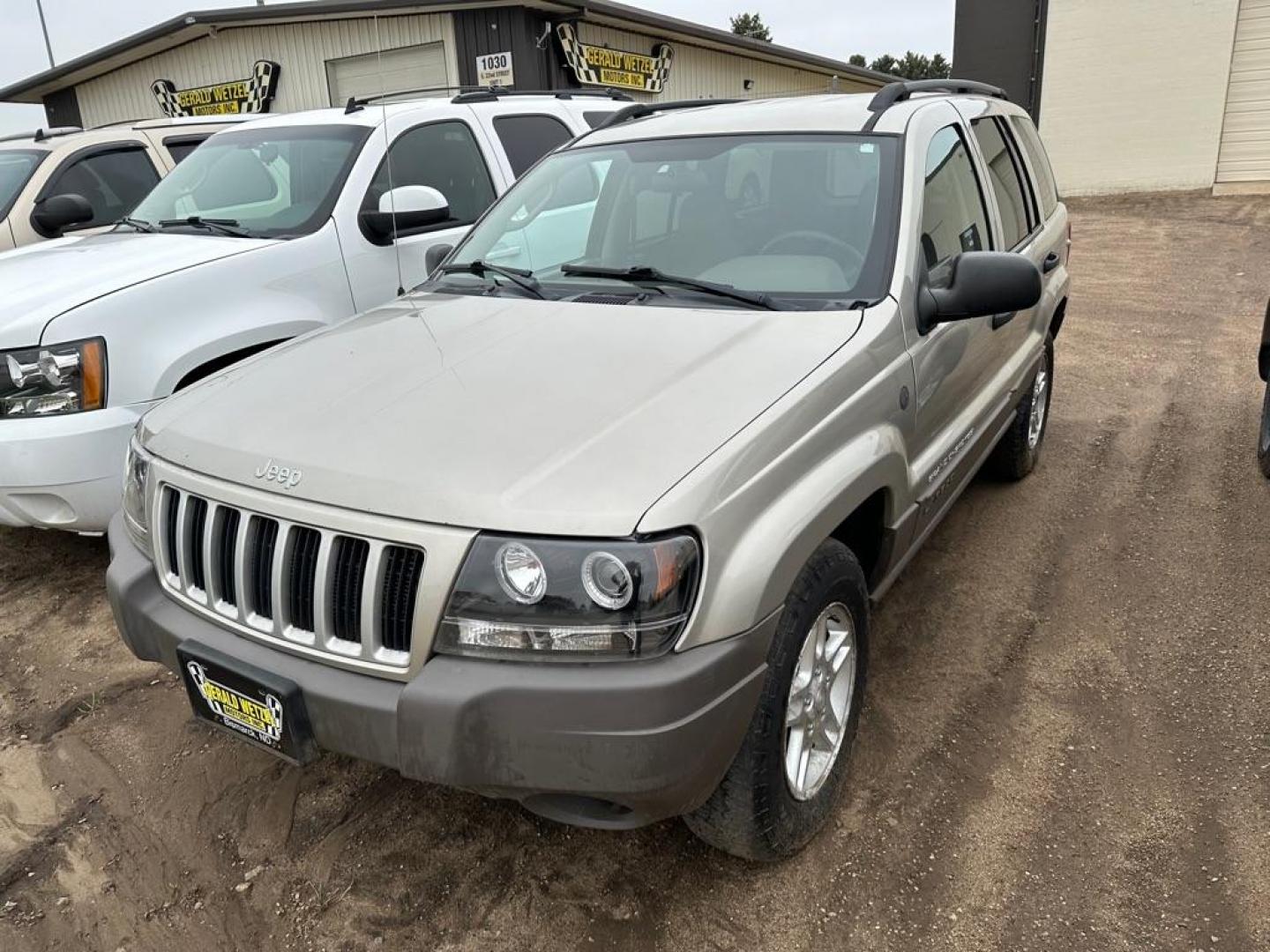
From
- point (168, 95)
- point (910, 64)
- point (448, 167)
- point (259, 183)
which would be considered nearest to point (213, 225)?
point (259, 183)

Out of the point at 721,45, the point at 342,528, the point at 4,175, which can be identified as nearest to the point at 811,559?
the point at 342,528

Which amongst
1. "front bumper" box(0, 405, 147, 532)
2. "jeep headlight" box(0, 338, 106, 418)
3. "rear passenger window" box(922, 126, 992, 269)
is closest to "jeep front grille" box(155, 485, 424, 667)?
"front bumper" box(0, 405, 147, 532)

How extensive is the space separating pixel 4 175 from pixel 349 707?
20.6ft

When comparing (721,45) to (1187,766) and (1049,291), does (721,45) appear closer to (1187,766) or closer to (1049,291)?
(1049,291)

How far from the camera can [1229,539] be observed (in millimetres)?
4227

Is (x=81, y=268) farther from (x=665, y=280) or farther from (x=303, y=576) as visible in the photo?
(x=303, y=576)

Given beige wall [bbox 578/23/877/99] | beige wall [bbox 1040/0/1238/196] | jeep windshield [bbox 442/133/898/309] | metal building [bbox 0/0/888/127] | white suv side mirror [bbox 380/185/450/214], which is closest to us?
jeep windshield [bbox 442/133/898/309]

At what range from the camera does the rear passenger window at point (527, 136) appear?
18.3 ft

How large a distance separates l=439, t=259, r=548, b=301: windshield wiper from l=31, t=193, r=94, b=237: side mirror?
3610mm

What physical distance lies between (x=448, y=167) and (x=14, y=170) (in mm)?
3287

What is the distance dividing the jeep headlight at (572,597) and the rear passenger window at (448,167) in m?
3.63

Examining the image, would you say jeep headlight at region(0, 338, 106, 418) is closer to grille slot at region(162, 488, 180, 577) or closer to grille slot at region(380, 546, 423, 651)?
grille slot at region(162, 488, 180, 577)

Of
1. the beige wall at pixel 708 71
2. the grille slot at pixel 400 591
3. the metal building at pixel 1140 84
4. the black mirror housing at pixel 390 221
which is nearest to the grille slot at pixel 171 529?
the grille slot at pixel 400 591

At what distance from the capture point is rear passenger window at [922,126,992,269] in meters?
3.12
